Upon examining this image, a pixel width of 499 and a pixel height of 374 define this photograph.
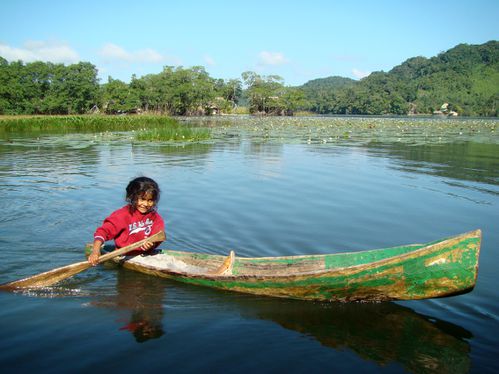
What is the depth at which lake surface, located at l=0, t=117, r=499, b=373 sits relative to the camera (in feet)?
11.2

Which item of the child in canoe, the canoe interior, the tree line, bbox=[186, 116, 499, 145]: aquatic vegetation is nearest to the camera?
the canoe interior

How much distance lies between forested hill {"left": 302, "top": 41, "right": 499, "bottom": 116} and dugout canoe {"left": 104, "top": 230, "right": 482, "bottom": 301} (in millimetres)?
95741

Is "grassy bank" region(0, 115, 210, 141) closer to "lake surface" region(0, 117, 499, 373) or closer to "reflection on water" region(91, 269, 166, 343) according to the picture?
"lake surface" region(0, 117, 499, 373)

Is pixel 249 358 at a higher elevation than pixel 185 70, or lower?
lower

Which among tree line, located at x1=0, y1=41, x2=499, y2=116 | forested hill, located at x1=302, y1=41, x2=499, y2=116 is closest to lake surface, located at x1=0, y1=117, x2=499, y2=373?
tree line, located at x1=0, y1=41, x2=499, y2=116

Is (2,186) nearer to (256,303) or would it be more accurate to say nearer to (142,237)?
(142,237)

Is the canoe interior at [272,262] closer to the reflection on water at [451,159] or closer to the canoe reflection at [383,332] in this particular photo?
the canoe reflection at [383,332]

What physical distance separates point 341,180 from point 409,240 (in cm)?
472

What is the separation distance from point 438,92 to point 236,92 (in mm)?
58479

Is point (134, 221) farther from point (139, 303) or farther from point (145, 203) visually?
point (139, 303)

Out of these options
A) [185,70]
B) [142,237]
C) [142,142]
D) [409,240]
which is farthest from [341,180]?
[185,70]

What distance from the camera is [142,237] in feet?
16.9

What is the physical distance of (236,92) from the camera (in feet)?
285

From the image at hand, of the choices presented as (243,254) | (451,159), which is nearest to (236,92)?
(451,159)
